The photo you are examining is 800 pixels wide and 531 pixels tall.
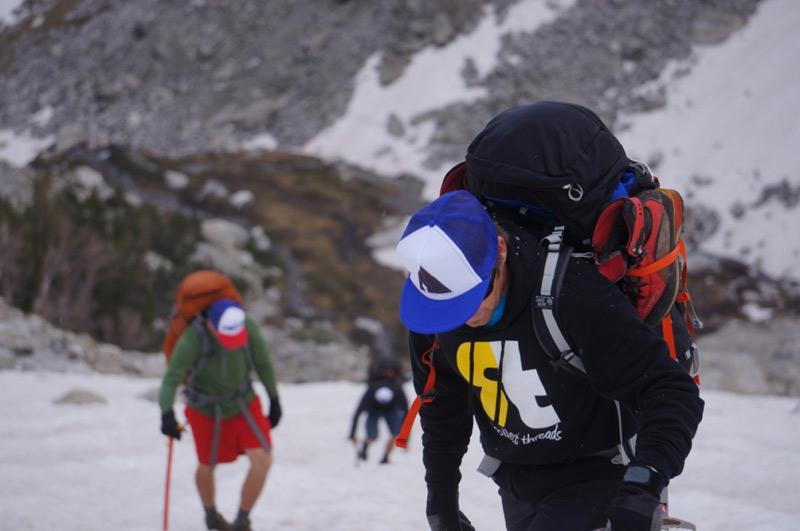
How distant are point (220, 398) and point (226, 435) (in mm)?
276

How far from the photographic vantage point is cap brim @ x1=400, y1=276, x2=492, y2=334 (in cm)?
188

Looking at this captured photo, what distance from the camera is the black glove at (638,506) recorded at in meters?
1.60

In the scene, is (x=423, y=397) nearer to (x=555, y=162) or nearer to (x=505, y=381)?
(x=505, y=381)

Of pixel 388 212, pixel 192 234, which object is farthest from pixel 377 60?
pixel 192 234

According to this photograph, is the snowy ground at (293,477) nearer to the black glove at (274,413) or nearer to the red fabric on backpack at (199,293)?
the black glove at (274,413)

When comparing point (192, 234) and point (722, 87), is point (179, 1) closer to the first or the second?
point (192, 234)

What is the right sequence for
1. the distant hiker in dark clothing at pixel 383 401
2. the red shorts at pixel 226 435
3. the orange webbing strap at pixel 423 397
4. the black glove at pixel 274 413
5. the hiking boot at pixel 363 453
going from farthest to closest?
1. the distant hiker in dark clothing at pixel 383 401
2. the hiking boot at pixel 363 453
3. the black glove at pixel 274 413
4. the red shorts at pixel 226 435
5. the orange webbing strap at pixel 423 397

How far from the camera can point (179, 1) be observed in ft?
168

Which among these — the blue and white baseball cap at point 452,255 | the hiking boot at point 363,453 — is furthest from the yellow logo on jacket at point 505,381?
the hiking boot at point 363,453

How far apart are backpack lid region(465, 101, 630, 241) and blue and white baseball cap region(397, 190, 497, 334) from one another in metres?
0.13

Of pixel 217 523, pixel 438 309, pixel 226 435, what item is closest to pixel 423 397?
pixel 438 309

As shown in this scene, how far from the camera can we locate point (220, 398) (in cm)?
461

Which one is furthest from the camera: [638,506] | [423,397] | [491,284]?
[423,397]

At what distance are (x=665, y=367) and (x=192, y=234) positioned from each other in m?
25.2
